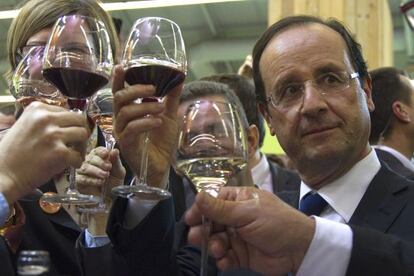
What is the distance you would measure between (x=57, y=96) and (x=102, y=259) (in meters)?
0.36

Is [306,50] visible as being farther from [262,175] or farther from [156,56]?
[262,175]

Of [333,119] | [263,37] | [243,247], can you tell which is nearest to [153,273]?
[243,247]

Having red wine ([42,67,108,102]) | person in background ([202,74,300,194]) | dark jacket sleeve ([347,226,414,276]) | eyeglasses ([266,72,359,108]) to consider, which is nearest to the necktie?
eyeglasses ([266,72,359,108])

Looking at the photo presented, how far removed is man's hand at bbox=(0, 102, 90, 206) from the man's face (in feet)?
2.25

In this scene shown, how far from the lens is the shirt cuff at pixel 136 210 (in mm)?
1211

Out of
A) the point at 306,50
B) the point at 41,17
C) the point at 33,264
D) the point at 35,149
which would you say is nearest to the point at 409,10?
the point at 306,50

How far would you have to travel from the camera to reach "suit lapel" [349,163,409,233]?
131 centimetres

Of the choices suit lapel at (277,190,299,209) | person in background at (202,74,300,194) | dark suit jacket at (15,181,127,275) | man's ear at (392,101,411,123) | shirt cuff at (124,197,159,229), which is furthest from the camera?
man's ear at (392,101,411,123)

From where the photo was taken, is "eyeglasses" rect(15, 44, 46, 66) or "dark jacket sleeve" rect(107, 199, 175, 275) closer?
"dark jacket sleeve" rect(107, 199, 175, 275)

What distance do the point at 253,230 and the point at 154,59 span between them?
0.42m

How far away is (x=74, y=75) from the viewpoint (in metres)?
1.10

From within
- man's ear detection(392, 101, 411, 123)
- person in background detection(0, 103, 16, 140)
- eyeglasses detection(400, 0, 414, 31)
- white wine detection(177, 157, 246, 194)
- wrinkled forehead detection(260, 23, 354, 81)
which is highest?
white wine detection(177, 157, 246, 194)

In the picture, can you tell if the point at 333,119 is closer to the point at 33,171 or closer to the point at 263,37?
the point at 263,37

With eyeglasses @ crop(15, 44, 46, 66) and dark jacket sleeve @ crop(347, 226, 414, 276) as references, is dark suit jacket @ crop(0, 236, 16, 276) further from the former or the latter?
dark jacket sleeve @ crop(347, 226, 414, 276)
